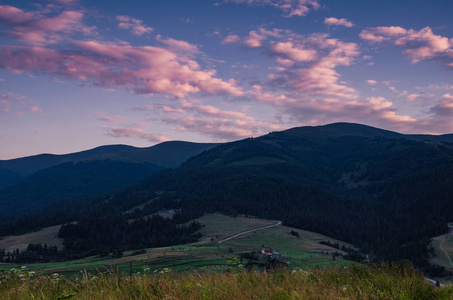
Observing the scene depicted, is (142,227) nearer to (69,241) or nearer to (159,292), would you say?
(69,241)

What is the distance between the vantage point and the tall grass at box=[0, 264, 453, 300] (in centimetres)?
1011

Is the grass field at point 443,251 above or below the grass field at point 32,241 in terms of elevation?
below

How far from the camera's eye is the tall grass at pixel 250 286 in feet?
33.2

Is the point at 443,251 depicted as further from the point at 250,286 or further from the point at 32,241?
the point at 32,241

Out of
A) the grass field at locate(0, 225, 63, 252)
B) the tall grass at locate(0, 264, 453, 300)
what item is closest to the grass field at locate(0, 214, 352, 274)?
the grass field at locate(0, 225, 63, 252)

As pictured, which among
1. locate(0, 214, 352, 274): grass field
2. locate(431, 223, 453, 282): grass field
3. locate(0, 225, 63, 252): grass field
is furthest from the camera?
locate(0, 225, 63, 252): grass field

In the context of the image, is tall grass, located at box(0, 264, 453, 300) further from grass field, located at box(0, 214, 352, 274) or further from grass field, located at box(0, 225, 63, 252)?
grass field, located at box(0, 225, 63, 252)

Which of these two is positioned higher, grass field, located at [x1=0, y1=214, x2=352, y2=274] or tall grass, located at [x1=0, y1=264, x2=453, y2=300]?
tall grass, located at [x1=0, y1=264, x2=453, y2=300]

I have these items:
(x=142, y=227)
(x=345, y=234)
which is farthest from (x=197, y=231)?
(x=345, y=234)

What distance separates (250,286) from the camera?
37.7ft

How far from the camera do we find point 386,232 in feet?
613

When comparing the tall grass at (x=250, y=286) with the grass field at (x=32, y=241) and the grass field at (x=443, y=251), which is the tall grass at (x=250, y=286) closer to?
the grass field at (x=443, y=251)

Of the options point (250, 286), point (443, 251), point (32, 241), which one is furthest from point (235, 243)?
point (250, 286)

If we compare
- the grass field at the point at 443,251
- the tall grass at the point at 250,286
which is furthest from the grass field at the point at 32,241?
the tall grass at the point at 250,286
